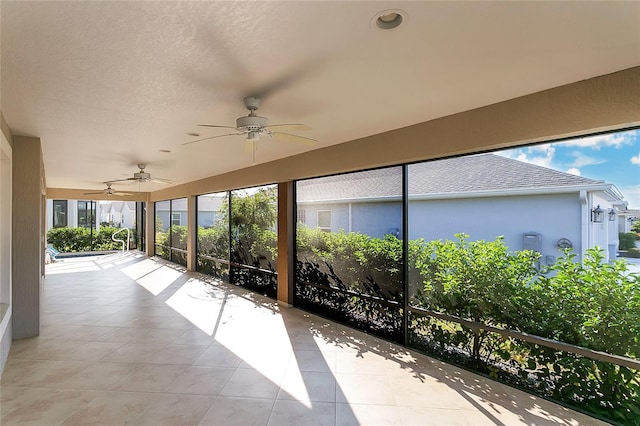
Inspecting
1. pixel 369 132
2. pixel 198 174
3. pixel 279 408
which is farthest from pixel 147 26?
pixel 198 174

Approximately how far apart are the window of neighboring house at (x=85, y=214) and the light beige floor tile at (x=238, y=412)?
16670mm

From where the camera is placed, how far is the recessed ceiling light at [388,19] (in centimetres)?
152

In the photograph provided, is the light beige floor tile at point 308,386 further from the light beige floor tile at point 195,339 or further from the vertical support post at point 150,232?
the vertical support post at point 150,232

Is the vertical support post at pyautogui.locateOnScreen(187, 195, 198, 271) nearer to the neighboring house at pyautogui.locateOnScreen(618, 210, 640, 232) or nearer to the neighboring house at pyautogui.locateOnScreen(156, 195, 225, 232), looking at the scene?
the neighboring house at pyautogui.locateOnScreen(156, 195, 225, 232)

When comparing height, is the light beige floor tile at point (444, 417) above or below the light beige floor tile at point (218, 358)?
above

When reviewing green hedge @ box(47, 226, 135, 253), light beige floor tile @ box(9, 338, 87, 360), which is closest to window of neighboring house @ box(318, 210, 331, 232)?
light beige floor tile @ box(9, 338, 87, 360)

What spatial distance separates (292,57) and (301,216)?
3436 millimetres

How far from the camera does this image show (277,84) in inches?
91.8

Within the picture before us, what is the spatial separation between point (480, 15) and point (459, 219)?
7.20 feet

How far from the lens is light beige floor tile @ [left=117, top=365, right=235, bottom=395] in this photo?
2.76 m

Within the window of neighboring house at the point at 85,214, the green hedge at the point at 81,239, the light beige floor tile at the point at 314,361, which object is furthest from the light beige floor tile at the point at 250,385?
the window of neighboring house at the point at 85,214

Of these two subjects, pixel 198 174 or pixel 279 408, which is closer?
pixel 279 408

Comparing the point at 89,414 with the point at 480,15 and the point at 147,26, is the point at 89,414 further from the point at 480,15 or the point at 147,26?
the point at 480,15

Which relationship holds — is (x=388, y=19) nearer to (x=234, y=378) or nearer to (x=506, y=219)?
(x=506, y=219)
